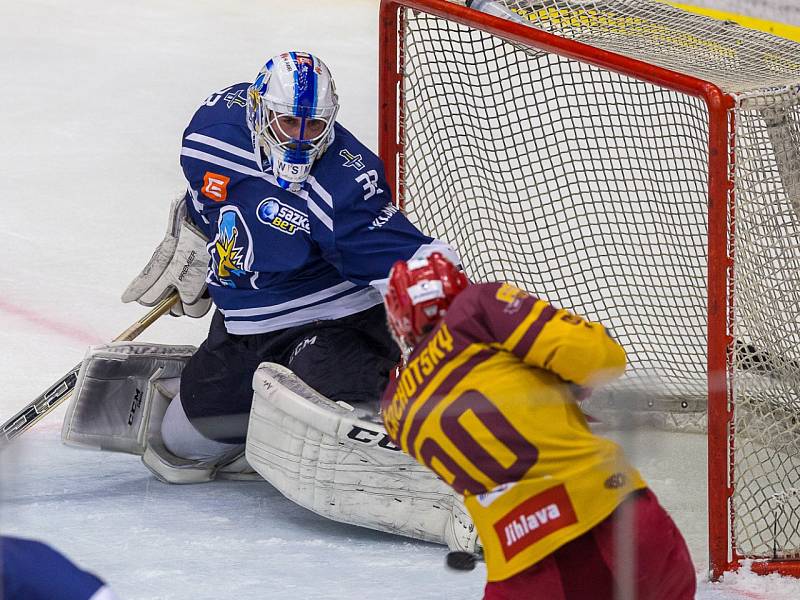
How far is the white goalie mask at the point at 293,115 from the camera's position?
9.89 ft

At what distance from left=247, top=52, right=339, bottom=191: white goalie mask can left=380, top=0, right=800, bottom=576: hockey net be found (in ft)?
1.42

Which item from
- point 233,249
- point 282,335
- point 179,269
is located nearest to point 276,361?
point 282,335

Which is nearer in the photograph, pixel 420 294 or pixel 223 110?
pixel 420 294

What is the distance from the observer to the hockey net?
9.87 feet

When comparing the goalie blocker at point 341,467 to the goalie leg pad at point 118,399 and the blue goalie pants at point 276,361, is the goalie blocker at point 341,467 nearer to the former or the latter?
the blue goalie pants at point 276,361

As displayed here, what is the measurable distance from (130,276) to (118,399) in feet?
4.06

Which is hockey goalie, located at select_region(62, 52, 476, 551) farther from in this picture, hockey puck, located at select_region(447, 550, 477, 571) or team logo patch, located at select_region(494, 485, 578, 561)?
team logo patch, located at select_region(494, 485, 578, 561)

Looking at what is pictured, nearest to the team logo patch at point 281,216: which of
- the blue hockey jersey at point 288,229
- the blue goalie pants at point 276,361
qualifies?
the blue hockey jersey at point 288,229

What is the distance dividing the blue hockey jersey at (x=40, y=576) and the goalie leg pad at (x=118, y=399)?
1739 mm

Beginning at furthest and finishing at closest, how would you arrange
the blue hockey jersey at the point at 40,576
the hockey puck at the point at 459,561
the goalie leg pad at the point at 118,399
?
the goalie leg pad at the point at 118,399 → the hockey puck at the point at 459,561 → the blue hockey jersey at the point at 40,576

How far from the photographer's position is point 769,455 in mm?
2936

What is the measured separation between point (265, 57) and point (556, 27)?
3304mm

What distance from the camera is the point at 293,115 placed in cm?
301

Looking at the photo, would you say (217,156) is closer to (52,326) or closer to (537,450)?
(52,326)
